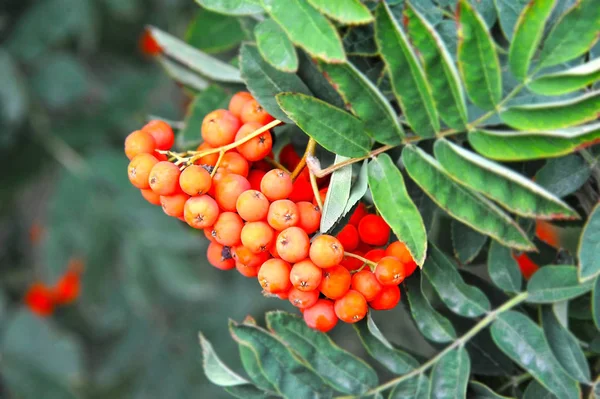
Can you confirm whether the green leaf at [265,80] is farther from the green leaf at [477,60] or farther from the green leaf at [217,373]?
the green leaf at [217,373]

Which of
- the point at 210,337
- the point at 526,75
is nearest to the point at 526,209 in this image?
the point at 526,75

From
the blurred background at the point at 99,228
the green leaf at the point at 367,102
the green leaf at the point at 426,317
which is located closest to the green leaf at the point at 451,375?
the green leaf at the point at 426,317

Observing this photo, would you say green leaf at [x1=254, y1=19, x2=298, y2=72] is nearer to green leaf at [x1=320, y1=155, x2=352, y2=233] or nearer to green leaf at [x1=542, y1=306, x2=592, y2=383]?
green leaf at [x1=320, y1=155, x2=352, y2=233]

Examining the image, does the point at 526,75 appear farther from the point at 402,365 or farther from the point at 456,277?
the point at 402,365

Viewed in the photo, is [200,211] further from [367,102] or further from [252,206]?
[367,102]

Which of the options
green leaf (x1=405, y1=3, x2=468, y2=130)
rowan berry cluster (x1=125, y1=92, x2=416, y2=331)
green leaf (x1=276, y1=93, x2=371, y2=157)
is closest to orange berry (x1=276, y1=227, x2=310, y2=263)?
rowan berry cluster (x1=125, y1=92, x2=416, y2=331)

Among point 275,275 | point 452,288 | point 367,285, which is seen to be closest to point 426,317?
point 452,288

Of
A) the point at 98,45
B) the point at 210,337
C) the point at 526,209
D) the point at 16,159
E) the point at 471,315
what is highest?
the point at 526,209
